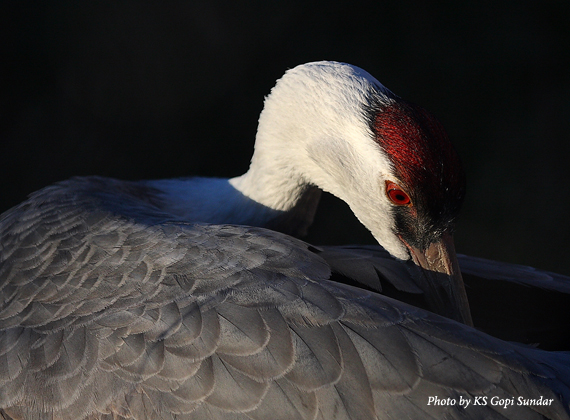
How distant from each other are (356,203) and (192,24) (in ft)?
9.33

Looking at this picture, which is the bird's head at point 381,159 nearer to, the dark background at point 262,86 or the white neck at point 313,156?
the white neck at point 313,156

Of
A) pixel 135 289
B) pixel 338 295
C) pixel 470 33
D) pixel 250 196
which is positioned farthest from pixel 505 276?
pixel 470 33

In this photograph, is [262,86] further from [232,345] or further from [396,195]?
[232,345]

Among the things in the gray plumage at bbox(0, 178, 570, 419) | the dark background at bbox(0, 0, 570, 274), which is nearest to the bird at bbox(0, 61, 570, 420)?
the gray plumage at bbox(0, 178, 570, 419)

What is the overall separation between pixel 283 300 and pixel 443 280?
0.65 meters

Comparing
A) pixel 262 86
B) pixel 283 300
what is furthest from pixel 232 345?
pixel 262 86

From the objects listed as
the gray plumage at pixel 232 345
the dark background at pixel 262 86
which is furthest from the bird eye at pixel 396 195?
the dark background at pixel 262 86

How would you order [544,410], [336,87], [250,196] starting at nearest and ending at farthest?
[544,410] → [336,87] → [250,196]

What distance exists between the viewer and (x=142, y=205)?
238cm

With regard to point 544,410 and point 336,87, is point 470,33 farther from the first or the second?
point 544,410

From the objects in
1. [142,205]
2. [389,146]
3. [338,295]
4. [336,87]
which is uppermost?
[336,87]

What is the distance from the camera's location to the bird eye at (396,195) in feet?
5.97

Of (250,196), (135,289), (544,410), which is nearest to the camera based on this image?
(544,410)

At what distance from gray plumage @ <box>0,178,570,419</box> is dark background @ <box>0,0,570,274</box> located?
2.49m
